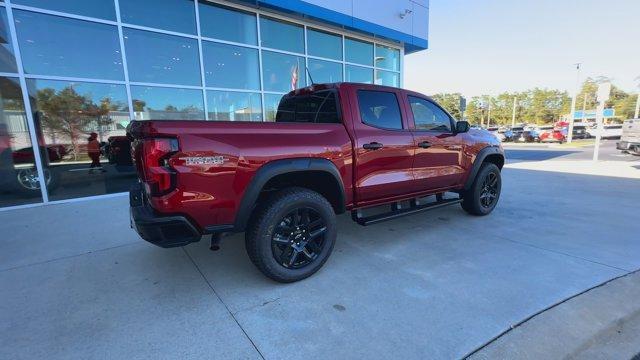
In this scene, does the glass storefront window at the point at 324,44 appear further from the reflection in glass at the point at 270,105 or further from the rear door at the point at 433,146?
the rear door at the point at 433,146

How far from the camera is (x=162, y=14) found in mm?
7199

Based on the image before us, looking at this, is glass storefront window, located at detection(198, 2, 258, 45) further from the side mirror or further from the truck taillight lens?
the truck taillight lens

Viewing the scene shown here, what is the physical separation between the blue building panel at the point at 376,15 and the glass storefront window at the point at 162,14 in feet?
5.38

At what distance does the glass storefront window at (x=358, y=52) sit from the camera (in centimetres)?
1035

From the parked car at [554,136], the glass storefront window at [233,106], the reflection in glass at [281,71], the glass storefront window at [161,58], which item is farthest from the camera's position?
the parked car at [554,136]

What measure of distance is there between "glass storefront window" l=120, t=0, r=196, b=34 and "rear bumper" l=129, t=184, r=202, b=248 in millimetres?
6481

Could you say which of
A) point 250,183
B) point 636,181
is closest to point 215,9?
point 250,183

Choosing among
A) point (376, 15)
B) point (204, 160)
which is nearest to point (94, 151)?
point (204, 160)

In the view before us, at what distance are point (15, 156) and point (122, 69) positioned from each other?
8.83ft

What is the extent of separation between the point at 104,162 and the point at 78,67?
81.5 inches

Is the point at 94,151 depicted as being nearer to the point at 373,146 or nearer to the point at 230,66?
the point at 230,66

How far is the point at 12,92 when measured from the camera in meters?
5.82

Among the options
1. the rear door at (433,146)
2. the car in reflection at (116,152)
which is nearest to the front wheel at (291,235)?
the rear door at (433,146)

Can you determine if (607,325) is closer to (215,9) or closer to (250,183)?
(250,183)
